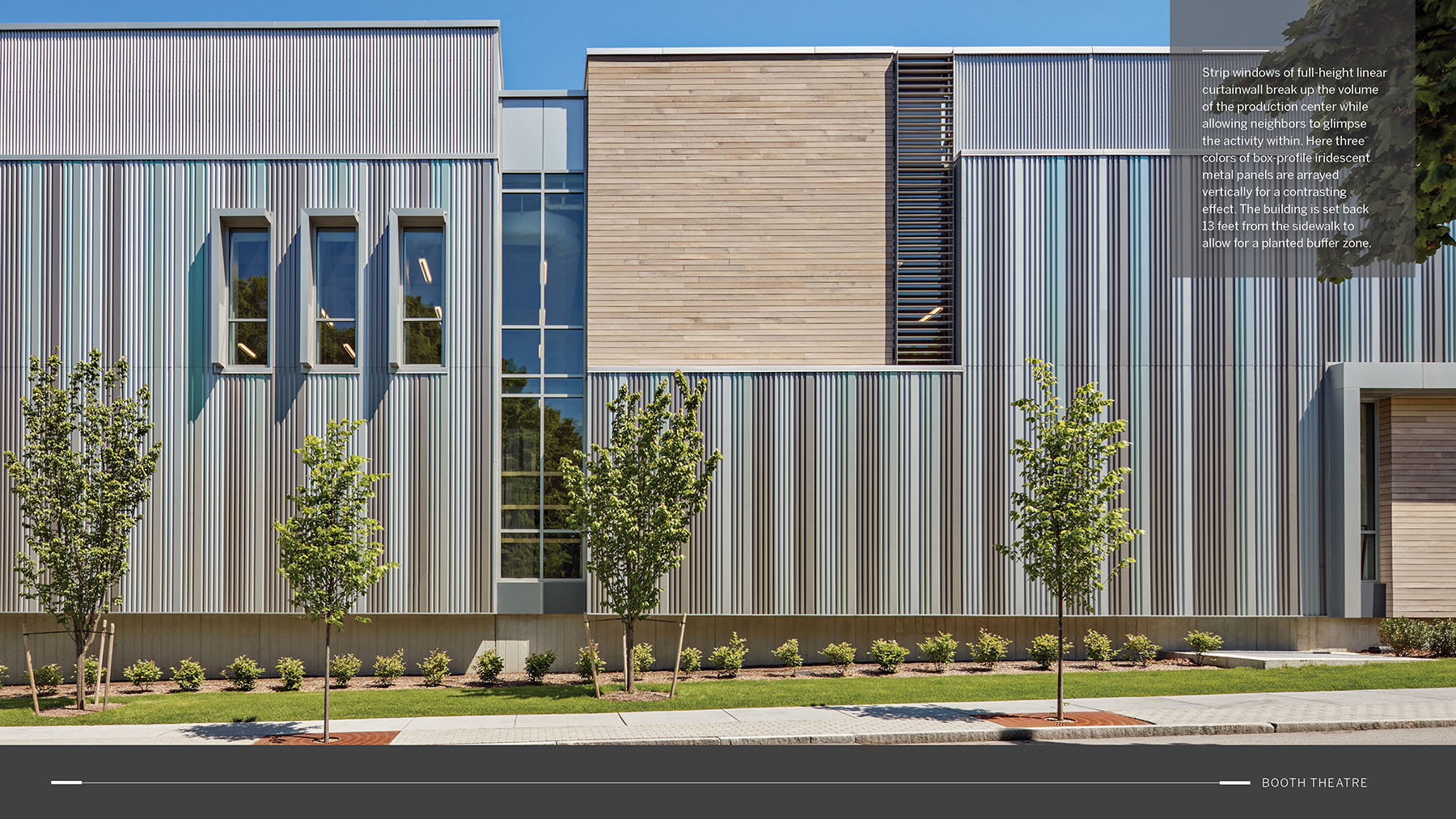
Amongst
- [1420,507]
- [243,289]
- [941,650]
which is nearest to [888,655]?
[941,650]

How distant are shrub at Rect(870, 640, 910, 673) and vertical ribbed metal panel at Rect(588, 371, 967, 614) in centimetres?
→ 90

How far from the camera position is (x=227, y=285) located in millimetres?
22781

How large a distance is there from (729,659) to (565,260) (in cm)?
948

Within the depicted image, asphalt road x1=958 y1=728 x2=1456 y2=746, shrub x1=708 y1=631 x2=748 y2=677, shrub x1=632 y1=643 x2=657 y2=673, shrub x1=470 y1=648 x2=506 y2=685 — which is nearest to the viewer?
asphalt road x1=958 y1=728 x2=1456 y2=746

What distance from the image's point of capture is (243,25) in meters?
22.9

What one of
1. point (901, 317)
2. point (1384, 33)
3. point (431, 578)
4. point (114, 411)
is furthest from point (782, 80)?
point (1384, 33)

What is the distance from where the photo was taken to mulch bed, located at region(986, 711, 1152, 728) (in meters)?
14.8

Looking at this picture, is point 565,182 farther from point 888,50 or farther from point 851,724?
point 851,724

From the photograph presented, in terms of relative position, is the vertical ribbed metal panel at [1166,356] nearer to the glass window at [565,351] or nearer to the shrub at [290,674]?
the glass window at [565,351]

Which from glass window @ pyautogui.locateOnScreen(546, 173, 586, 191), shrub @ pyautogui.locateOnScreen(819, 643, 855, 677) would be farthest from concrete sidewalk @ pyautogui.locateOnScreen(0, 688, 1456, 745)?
glass window @ pyautogui.locateOnScreen(546, 173, 586, 191)

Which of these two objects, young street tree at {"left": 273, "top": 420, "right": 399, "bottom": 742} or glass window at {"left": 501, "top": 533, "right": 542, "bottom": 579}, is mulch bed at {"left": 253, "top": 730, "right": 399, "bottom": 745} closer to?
young street tree at {"left": 273, "top": 420, "right": 399, "bottom": 742}

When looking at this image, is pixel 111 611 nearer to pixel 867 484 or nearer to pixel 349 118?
pixel 349 118

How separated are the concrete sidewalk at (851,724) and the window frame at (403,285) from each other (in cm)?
844

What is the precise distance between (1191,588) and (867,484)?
285 inches
